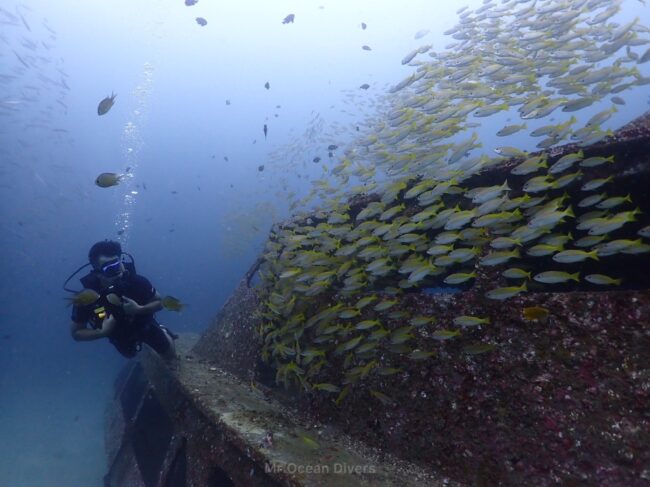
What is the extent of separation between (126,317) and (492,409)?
17.2 ft

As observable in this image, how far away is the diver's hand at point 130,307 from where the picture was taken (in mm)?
5449

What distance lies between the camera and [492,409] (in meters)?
3.09

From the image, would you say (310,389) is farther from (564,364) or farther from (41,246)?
(41,246)

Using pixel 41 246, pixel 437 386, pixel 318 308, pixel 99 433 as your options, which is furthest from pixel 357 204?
pixel 41 246

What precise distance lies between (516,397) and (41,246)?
12655 centimetres

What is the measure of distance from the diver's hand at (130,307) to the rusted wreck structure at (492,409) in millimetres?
1330

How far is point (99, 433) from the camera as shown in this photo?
679 inches

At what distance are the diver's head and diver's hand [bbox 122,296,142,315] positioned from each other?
46 centimetres

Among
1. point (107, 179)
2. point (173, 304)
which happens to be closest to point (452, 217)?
point (173, 304)

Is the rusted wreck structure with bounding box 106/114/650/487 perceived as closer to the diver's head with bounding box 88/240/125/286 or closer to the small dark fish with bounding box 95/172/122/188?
the diver's head with bounding box 88/240/125/286

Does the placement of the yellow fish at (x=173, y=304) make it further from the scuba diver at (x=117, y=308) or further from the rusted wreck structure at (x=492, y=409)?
the rusted wreck structure at (x=492, y=409)

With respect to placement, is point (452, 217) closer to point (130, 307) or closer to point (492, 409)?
point (492, 409)

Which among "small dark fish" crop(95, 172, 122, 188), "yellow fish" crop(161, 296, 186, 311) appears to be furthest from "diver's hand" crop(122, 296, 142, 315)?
"small dark fish" crop(95, 172, 122, 188)

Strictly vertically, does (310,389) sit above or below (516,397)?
below
